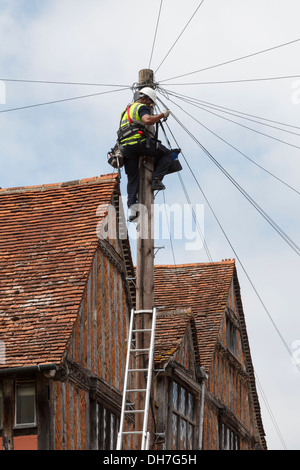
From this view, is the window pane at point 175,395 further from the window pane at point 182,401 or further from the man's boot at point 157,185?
the man's boot at point 157,185

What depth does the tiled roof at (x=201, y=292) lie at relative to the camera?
29727mm

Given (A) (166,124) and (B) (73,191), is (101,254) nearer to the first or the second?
(B) (73,191)

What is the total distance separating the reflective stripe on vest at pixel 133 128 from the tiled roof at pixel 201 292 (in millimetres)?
12153

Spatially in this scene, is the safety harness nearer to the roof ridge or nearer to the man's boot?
the man's boot

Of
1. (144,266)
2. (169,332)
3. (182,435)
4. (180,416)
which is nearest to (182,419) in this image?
(180,416)

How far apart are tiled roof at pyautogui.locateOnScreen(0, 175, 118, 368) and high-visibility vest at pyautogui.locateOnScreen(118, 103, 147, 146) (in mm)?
4371

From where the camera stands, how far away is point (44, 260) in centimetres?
2259

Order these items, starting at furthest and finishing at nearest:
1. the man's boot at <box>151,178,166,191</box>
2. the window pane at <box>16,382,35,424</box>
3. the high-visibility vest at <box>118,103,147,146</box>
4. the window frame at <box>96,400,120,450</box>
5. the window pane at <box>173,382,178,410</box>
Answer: the window pane at <box>173,382,178,410</box>
the window frame at <box>96,400,120,450</box>
the window pane at <box>16,382,35,424</box>
the high-visibility vest at <box>118,103,147,146</box>
the man's boot at <box>151,178,166,191</box>

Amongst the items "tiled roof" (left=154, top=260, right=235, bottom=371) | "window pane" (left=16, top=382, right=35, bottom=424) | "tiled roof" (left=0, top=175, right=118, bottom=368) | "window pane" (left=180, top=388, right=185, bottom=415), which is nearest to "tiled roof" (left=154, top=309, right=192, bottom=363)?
"window pane" (left=180, top=388, right=185, bottom=415)

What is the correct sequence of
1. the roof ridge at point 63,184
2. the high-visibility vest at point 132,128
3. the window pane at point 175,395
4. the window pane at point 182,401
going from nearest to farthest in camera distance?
the high-visibility vest at point 132,128, the roof ridge at point 63,184, the window pane at point 175,395, the window pane at point 182,401

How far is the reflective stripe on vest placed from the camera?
17328 mm

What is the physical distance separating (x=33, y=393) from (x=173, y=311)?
8.62m

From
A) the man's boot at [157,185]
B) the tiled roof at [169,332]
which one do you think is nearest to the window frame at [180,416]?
the tiled roof at [169,332]
